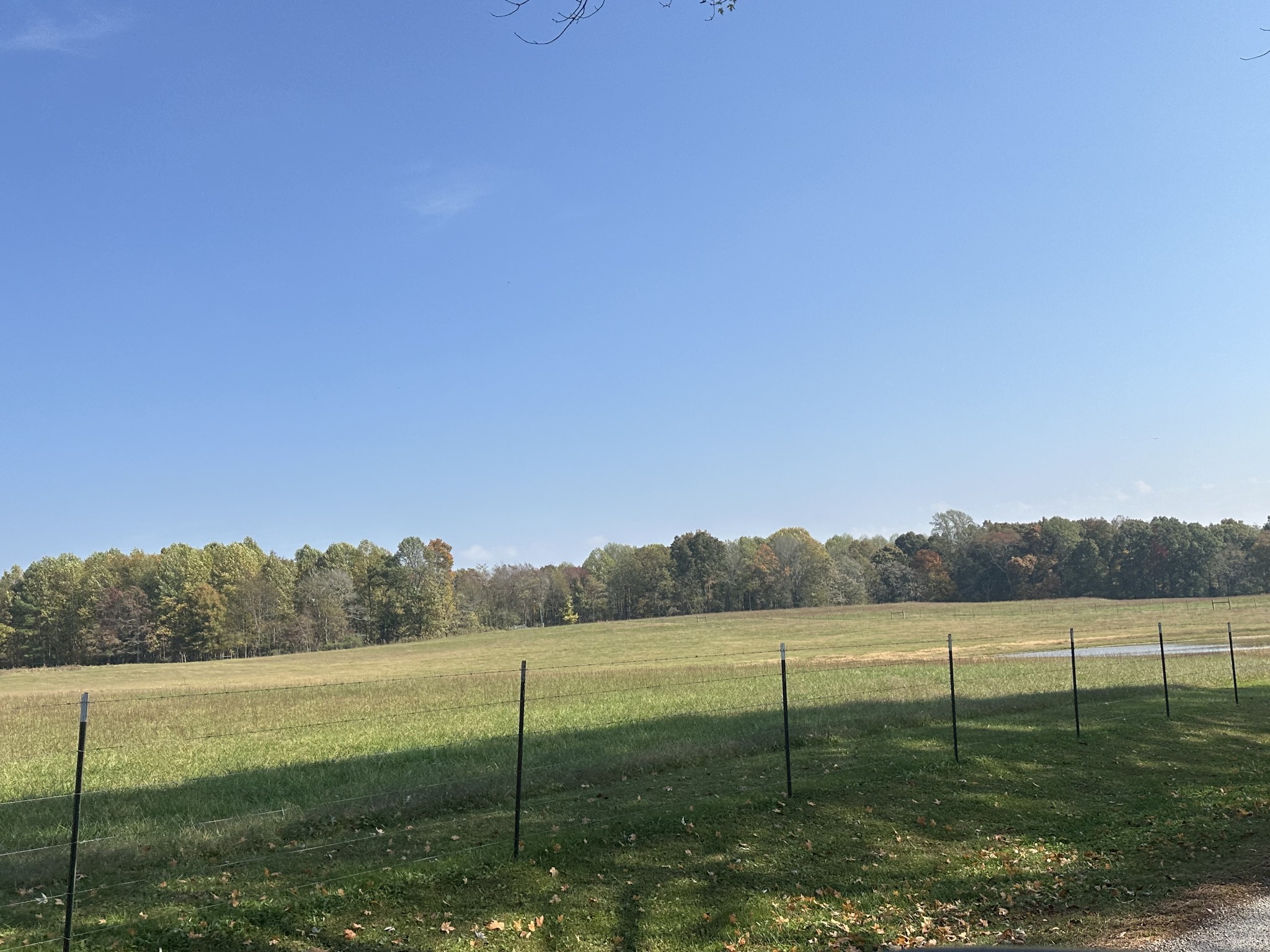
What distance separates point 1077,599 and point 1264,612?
38.3 m

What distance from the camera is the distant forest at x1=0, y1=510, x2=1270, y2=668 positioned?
108 meters

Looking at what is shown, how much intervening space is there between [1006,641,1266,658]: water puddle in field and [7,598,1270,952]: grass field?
1585cm

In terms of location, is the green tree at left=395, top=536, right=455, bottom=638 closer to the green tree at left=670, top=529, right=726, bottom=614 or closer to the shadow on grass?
the green tree at left=670, top=529, right=726, bottom=614

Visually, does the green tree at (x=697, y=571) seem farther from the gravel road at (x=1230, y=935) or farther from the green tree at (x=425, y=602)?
the gravel road at (x=1230, y=935)

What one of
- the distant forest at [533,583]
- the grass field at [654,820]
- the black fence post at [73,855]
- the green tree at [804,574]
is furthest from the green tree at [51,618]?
the black fence post at [73,855]

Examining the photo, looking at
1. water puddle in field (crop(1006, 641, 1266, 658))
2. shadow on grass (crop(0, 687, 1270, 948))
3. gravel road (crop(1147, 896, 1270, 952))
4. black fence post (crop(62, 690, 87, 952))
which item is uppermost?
black fence post (crop(62, 690, 87, 952))

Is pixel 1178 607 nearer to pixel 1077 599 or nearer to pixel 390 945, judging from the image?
pixel 1077 599

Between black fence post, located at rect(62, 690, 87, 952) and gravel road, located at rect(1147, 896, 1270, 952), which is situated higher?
black fence post, located at rect(62, 690, 87, 952)

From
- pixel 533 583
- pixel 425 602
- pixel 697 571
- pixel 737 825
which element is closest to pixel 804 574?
pixel 697 571

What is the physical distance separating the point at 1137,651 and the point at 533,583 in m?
115

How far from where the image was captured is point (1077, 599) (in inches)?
4589

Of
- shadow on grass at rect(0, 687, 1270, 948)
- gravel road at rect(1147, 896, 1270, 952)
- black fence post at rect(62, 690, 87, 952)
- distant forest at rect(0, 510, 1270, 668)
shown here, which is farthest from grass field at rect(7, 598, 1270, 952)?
distant forest at rect(0, 510, 1270, 668)

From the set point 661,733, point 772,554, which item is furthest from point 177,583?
point 661,733

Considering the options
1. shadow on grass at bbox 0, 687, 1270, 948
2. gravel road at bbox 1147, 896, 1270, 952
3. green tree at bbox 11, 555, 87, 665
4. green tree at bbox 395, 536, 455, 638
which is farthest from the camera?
green tree at bbox 395, 536, 455, 638
